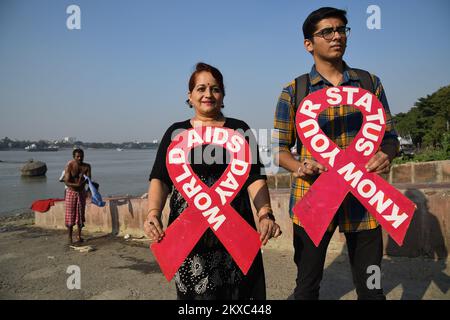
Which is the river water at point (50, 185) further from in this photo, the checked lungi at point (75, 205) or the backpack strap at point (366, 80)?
the backpack strap at point (366, 80)

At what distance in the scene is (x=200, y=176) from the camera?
192 cm

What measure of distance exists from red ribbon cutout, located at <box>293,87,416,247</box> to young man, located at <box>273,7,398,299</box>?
0.05m

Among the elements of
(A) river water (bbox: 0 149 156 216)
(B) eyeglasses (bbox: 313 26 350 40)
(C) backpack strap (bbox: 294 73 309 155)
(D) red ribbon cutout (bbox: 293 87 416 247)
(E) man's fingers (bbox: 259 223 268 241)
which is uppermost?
(B) eyeglasses (bbox: 313 26 350 40)

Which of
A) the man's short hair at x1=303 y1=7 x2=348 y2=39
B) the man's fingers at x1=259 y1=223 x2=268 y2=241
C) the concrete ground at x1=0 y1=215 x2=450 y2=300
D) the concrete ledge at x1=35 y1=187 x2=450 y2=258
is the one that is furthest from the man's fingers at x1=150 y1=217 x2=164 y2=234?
the concrete ledge at x1=35 y1=187 x2=450 y2=258

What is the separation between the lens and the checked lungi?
6254 millimetres

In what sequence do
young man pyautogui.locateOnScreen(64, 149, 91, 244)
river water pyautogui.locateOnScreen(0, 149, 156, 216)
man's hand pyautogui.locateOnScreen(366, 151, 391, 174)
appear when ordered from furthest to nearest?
river water pyautogui.locateOnScreen(0, 149, 156, 216) → young man pyautogui.locateOnScreen(64, 149, 91, 244) → man's hand pyautogui.locateOnScreen(366, 151, 391, 174)

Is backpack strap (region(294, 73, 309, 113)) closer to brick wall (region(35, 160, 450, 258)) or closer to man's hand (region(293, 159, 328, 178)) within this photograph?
man's hand (region(293, 159, 328, 178))

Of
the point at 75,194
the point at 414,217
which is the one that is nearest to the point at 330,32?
the point at 414,217

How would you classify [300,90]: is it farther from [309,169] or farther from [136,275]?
[136,275]

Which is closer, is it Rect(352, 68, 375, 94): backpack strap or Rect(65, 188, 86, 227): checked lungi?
Rect(352, 68, 375, 94): backpack strap

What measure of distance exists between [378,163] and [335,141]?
0.90ft

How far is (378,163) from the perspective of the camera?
191 cm

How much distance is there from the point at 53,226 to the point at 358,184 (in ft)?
24.7

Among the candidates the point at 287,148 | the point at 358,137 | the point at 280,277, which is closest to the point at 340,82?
the point at 358,137
